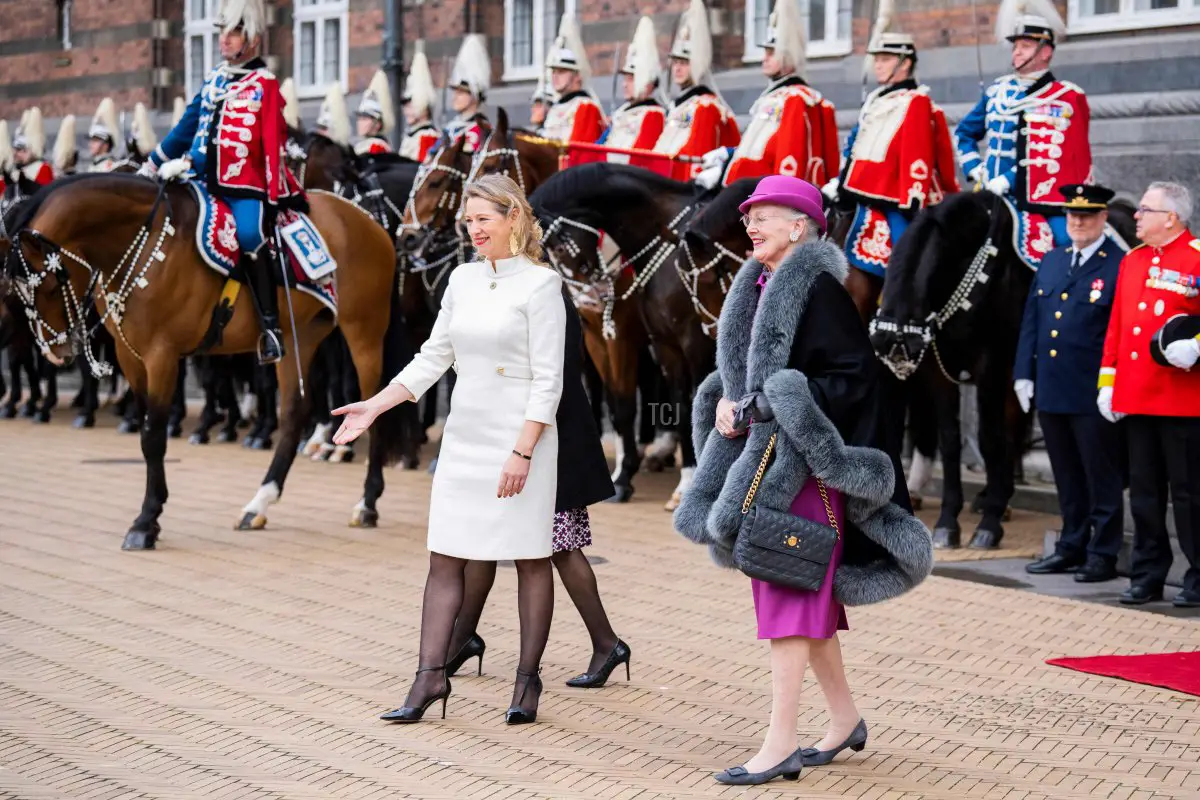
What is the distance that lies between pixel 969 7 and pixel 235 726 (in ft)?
33.1

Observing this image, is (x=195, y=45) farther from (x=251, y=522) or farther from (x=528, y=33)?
(x=251, y=522)

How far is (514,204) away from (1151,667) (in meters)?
3.29

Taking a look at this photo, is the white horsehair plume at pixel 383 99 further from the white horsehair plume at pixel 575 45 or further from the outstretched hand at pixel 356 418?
the outstretched hand at pixel 356 418

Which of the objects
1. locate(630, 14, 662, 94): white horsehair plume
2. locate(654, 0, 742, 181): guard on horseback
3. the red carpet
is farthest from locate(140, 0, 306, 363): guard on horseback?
the red carpet

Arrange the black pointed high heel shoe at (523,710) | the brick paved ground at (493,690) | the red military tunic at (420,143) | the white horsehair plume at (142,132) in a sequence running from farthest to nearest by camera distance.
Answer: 1. the white horsehair plume at (142,132)
2. the red military tunic at (420,143)
3. the black pointed high heel shoe at (523,710)
4. the brick paved ground at (493,690)

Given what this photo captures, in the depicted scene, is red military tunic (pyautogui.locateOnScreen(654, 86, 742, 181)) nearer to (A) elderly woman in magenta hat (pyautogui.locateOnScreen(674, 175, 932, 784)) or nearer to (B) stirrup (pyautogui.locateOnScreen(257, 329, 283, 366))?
(B) stirrup (pyautogui.locateOnScreen(257, 329, 283, 366))

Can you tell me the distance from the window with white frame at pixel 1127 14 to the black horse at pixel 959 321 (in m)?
3.06

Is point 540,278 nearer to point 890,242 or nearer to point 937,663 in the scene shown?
point 937,663

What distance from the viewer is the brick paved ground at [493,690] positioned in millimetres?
5820

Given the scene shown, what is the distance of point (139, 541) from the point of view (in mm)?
10484

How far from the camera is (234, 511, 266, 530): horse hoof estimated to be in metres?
11.2

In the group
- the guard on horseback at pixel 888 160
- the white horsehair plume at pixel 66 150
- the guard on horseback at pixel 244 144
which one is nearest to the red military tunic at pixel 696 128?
the guard on horseback at pixel 888 160

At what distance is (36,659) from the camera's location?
7504mm

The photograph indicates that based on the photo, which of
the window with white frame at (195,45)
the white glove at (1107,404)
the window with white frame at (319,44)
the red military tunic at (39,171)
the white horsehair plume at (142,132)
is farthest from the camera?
the window with white frame at (195,45)
